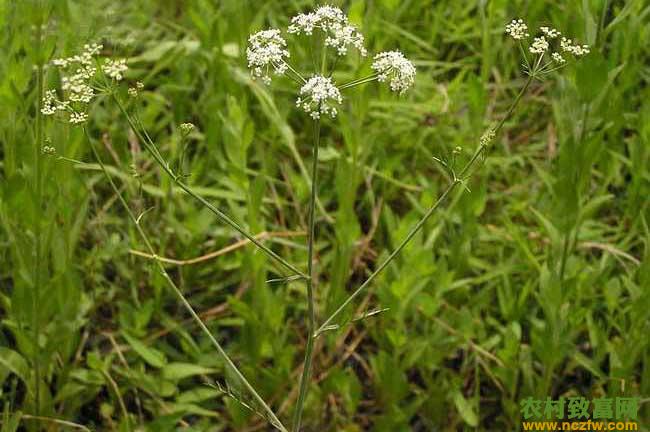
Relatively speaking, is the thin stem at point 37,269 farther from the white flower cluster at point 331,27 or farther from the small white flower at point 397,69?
the small white flower at point 397,69

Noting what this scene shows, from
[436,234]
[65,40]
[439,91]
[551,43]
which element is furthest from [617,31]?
[65,40]

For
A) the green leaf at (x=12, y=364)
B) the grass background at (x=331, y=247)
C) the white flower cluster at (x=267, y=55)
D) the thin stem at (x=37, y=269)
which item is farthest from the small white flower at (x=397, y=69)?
the green leaf at (x=12, y=364)

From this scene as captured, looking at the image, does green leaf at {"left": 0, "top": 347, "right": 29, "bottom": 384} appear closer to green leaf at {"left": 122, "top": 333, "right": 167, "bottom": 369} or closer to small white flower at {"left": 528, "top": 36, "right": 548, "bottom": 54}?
Result: green leaf at {"left": 122, "top": 333, "right": 167, "bottom": 369}

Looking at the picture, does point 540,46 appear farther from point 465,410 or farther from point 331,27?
point 465,410

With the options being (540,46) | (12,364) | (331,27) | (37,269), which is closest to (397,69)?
(331,27)

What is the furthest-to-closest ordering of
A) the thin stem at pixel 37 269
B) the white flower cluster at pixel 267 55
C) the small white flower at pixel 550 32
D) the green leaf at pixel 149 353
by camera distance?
the green leaf at pixel 149 353, the thin stem at pixel 37 269, the small white flower at pixel 550 32, the white flower cluster at pixel 267 55

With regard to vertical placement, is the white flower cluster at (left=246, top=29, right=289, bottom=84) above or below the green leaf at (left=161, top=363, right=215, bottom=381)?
above

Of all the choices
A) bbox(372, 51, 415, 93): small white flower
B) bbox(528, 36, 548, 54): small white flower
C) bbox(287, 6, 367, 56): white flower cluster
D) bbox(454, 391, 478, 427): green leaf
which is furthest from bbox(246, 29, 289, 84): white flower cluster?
bbox(454, 391, 478, 427): green leaf
